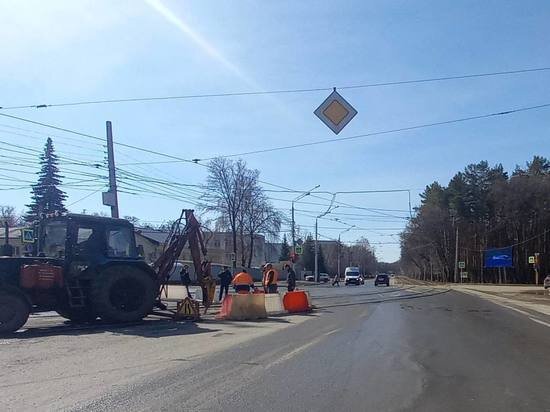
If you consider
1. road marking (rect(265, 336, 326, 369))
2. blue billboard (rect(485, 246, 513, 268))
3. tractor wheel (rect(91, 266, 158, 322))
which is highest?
blue billboard (rect(485, 246, 513, 268))

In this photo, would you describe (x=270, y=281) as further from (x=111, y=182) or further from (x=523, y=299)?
(x=523, y=299)

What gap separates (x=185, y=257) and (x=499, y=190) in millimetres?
46347

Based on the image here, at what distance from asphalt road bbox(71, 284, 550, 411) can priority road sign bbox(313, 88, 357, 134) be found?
16.1ft

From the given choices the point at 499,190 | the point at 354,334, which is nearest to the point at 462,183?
the point at 499,190

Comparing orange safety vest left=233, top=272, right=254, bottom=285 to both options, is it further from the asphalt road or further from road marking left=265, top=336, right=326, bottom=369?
road marking left=265, top=336, right=326, bottom=369

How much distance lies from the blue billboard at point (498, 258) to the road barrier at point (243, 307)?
72945 mm

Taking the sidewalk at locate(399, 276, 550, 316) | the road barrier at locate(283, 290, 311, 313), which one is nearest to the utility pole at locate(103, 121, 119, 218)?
the road barrier at locate(283, 290, 311, 313)

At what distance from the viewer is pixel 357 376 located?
9.19 meters

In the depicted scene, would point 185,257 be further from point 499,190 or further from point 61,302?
point 61,302

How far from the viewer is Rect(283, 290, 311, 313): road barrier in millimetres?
22438

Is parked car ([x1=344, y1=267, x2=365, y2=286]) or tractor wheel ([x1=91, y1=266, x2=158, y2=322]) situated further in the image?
parked car ([x1=344, y1=267, x2=365, y2=286])

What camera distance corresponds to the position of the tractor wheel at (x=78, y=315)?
17030 mm

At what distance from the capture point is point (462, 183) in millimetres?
101375

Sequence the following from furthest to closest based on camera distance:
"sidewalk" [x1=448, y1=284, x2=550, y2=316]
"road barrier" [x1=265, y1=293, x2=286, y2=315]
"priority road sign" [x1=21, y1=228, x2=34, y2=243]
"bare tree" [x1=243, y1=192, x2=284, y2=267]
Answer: "bare tree" [x1=243, y1=192, x2=284, y2=267], "sidewalk" [x1=448, y1=284, x2=550, y2=316], "road barrier" [x1=265, y1=293, x2=286, y2=315], "priority road sign" [x1=21, y1=228, x2=34, y2=243]
